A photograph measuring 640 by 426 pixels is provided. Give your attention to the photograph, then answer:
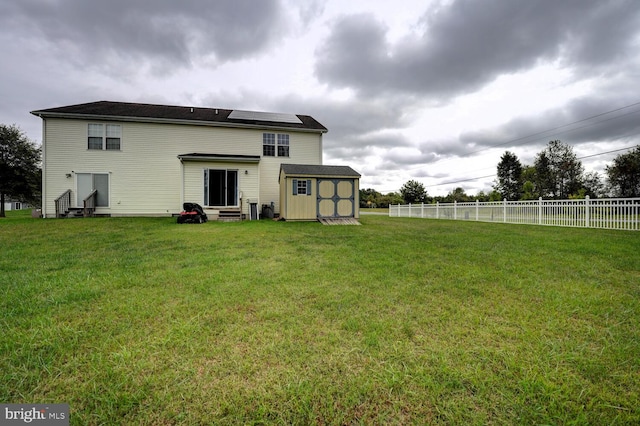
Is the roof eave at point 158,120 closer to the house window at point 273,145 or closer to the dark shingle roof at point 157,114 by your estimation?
the dark shingle roof at point 157,114

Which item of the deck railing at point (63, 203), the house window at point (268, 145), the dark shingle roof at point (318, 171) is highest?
the house window at point (268, 145)

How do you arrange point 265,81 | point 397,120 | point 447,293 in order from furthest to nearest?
point 397,120 → point 265,81 → point 447,293

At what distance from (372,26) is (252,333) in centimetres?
1439

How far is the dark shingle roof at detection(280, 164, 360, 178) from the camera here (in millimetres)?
13047

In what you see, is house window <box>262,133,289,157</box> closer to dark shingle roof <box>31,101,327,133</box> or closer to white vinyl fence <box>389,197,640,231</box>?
dark shingle roof <box>31,101,327,133</box>

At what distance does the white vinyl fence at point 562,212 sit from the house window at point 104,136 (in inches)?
871

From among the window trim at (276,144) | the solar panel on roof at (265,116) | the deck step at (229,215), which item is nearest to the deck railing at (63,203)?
the deck step at (229,215)

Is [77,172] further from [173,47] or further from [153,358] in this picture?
[153,358]

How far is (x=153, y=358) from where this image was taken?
1.90 metres

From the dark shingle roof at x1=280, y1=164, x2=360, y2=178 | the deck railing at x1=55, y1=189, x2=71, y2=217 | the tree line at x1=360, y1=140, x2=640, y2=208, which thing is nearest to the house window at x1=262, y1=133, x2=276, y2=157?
the dark shingle roof at x1=280, y1=164, x2=360, y2=178

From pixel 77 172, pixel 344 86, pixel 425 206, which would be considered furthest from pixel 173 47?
pixel 425 206

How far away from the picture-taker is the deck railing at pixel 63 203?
13413mm

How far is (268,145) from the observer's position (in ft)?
55.3

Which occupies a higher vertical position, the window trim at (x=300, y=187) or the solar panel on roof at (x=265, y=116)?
the solar panel on roof at (x=265, y=116)
